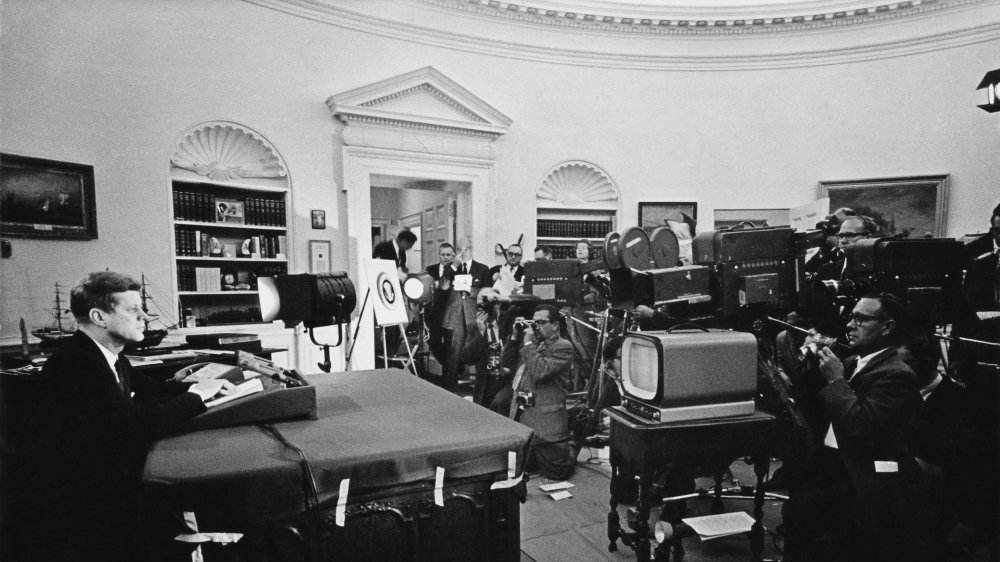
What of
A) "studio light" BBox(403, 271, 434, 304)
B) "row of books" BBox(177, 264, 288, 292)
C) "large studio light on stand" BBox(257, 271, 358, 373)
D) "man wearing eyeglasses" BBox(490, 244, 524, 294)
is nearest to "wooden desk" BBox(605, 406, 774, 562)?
"large studio light on stand" BBox(257, 271, 358, 373)

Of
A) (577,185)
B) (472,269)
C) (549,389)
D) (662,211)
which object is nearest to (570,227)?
(577,185)

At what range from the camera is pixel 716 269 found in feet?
8.51

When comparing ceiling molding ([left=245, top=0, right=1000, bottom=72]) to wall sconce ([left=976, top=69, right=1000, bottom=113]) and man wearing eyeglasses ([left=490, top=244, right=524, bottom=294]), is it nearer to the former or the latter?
man wearing eyeglasses ([left=490, top=244, right=524, bottom=294])

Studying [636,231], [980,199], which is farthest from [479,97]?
[980,199]

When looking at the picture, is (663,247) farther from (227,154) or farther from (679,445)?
(227,154)

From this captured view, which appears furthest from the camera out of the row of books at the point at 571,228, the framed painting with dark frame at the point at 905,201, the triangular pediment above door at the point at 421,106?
the row of books at the point at 571,228

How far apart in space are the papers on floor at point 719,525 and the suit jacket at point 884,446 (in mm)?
446

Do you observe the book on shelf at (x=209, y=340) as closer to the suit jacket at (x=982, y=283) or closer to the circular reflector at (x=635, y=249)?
the circular reflector at (x=635, y=249)

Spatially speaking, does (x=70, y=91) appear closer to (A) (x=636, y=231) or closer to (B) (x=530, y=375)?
(B) (x=530, y=375)

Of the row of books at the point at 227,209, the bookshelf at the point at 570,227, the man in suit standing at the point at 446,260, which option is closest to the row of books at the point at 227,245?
the row of books at the point at 227,209

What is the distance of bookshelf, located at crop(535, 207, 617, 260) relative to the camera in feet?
24.8

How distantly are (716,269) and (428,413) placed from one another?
167 cm

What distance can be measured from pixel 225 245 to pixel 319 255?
985mm

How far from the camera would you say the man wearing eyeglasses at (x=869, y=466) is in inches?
79.5
